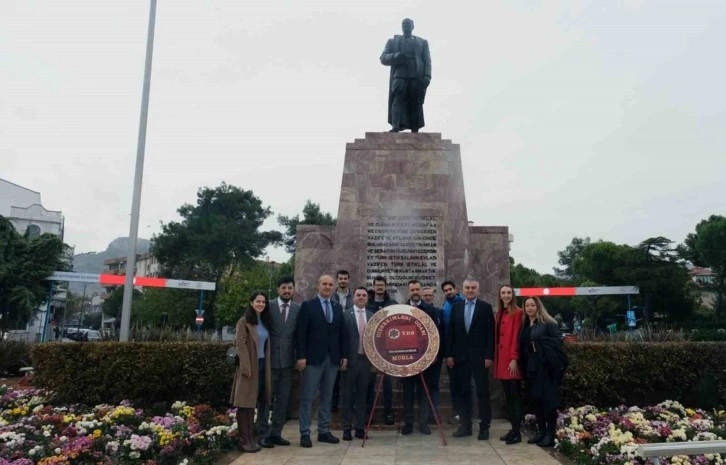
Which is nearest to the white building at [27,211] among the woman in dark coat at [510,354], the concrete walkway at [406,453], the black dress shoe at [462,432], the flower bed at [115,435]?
the flower bed at [115,435]

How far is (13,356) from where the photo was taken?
1303cm

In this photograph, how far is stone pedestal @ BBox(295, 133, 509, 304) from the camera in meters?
9.44

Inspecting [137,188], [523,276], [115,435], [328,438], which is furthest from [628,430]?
[523,276]

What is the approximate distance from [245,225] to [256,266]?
3.35 m

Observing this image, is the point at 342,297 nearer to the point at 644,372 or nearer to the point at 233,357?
the point at 233,357

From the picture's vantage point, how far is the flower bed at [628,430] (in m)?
5.35

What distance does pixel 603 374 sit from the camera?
753 centimetres

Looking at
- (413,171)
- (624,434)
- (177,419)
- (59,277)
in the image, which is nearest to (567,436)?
(624,434)

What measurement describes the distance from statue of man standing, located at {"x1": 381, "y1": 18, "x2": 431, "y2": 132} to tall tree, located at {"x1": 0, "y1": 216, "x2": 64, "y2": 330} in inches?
937

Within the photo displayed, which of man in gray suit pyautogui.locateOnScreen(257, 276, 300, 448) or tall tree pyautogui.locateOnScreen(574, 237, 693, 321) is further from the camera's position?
tall tree pyautogui.locateOnScreen(574, 237, 693, 321)

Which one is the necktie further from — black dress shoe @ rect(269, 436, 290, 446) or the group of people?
black dress shoe @ rect(269, 436, 290, 446)

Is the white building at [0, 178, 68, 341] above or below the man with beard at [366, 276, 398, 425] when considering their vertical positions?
above

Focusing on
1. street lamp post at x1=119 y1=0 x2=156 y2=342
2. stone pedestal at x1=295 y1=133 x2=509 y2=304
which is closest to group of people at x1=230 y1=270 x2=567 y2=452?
stone pedestal at x1=295 y1=133 x2=509 y2=304

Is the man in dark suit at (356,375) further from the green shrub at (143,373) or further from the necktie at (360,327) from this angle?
the green shrub at (143,373)
